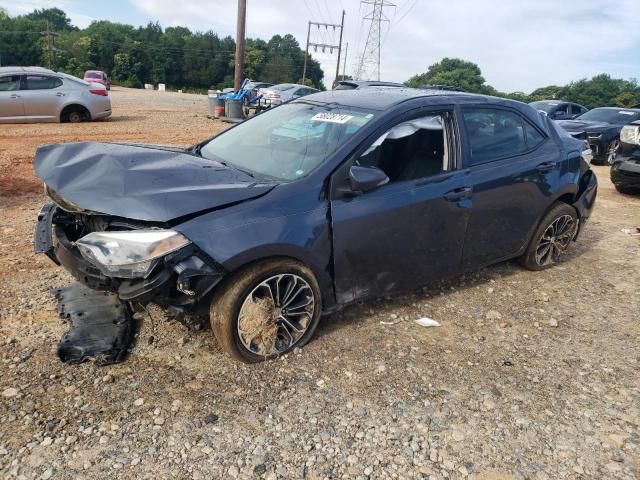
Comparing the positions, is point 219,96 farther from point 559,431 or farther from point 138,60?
point 138,60

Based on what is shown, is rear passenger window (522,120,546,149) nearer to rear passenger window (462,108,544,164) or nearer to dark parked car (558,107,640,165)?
rear passenger window (462,108,544,164)

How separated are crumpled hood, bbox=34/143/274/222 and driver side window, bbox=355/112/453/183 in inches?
36.9

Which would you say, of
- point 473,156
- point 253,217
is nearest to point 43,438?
point 253,217

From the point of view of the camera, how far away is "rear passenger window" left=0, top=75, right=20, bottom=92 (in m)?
12.9

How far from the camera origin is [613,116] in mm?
13688

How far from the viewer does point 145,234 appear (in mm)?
2631

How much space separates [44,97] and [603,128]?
14.7m

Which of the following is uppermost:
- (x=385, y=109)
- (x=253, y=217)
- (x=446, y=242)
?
(x=385, y=109)

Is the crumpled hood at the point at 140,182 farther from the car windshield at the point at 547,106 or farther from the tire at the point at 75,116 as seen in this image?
the car windshield at the point at 547,106

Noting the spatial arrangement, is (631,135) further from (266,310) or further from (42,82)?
(42,82)

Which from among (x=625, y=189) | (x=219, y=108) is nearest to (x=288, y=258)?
(x=625, y=189)

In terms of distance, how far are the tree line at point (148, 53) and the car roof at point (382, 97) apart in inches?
2921

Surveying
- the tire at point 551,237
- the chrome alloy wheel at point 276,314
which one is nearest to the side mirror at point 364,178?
the chrome alloy wheel at point 276,314

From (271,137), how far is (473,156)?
158cm
